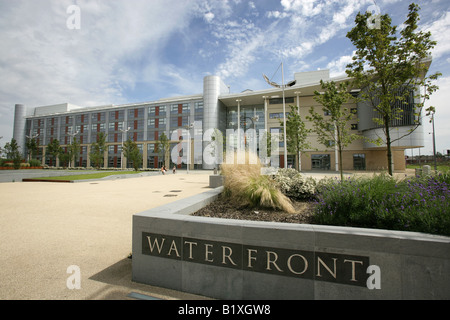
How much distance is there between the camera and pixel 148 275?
2932 millimetres

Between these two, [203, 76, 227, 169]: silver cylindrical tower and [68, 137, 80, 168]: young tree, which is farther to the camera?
[68, 137, 80, 168]: young tree

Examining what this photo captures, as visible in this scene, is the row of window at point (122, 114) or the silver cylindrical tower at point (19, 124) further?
the silver cylindrical tower at point (19, 124)

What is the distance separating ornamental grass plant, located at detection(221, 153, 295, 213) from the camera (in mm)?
4590

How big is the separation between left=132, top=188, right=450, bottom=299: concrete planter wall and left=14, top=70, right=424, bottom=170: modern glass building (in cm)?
3096

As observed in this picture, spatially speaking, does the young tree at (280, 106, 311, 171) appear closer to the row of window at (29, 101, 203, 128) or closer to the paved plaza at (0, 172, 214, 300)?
the paved plaza at (0, 172, 214, 300)

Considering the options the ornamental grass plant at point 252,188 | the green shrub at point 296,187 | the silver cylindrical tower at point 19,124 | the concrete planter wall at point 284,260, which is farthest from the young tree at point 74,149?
the concrete planter wall at point 284,260

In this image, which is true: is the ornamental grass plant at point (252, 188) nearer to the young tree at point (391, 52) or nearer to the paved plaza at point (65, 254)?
the paved plaza at point (65, 254)

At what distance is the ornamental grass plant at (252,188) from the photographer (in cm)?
459

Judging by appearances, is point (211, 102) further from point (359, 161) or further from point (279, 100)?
point (359, 161)

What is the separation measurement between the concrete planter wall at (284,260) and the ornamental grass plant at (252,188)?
81.4 inches

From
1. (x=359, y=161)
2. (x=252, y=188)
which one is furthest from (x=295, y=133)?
(x=252, y=188)

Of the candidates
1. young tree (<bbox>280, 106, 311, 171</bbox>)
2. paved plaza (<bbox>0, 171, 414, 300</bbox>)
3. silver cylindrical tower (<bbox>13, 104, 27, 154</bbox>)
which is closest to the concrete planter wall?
paved plaza (<bbox>0, 171, 414, 300</bbox>)
